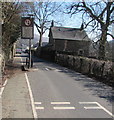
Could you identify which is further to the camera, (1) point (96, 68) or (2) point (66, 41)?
(2) point (66, 41)

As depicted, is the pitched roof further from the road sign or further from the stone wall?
the stone wall

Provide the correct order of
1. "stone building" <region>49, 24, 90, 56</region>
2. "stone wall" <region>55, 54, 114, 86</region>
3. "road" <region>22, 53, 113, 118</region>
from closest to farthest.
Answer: "road" <region>22, 53, 113, 118</region> → "stone wall" <region>55, 54, 114, 86</region> → "stone building" <region>49, 24, 90, 56</region>


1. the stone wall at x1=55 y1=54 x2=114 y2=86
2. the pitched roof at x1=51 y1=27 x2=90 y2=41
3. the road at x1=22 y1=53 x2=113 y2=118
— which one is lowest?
the road at x1=22 y1=53 x2=113 y2=118

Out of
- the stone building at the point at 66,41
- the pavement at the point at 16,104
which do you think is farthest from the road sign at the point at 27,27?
the stone building at the point at 66,41

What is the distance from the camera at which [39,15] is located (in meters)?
49.5

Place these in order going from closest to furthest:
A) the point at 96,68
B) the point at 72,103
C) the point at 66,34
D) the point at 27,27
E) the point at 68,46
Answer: the point at 72,103
the point at 96,68
the point at 27,27
the point at 68,46
the point at 66,34

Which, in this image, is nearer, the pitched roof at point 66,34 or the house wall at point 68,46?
the house wall at point 68,46

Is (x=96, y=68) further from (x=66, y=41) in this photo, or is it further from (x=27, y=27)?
(x=66, y=41)

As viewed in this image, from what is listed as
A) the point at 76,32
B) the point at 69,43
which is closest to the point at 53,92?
the point at 69,43

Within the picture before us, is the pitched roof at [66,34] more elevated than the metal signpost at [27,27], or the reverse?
the pitched roof at [66,34]

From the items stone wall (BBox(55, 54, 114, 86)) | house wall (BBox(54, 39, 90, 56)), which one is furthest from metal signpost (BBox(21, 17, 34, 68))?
house wall (BBox(54, 39, 90, 56))

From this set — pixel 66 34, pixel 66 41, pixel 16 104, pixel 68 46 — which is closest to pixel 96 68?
pixel 16 104

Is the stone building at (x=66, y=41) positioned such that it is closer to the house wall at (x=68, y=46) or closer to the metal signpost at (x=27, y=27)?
the house wall at (x=68, y=46)

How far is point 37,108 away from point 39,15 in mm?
45256
